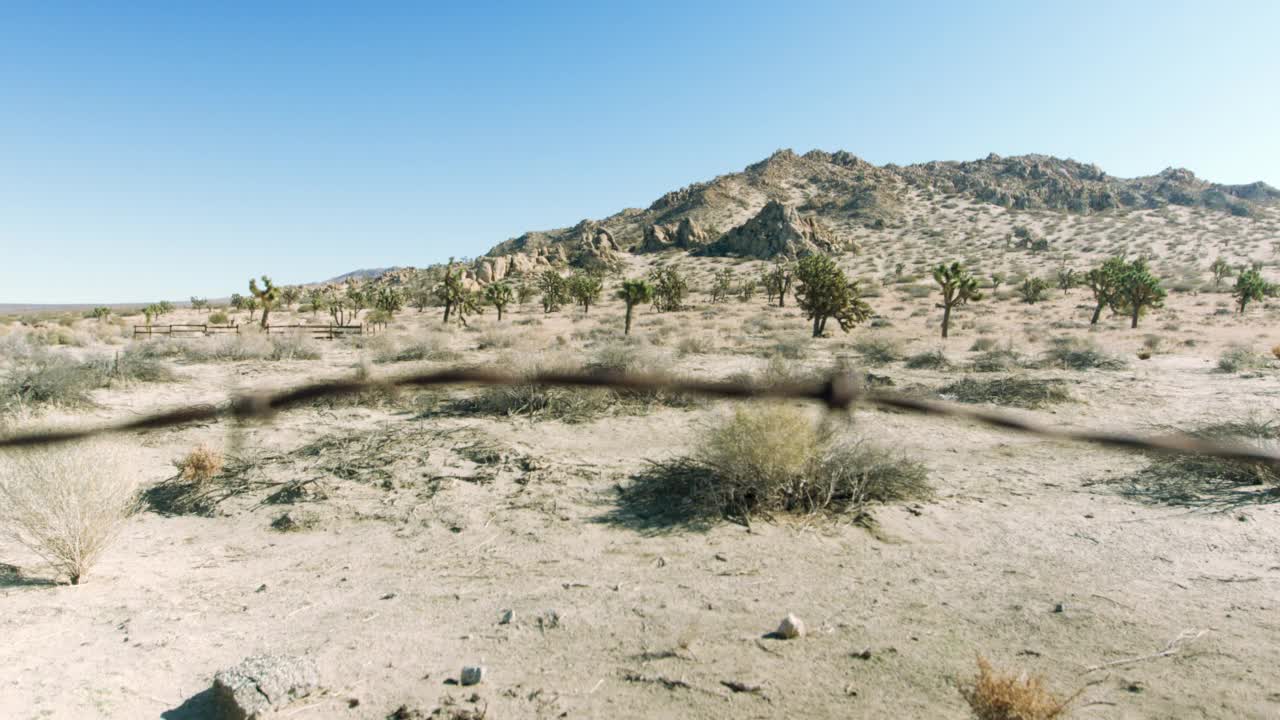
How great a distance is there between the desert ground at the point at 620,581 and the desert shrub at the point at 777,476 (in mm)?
253

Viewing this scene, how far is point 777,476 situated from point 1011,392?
1093 centimetres

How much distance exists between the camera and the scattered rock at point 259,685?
14.9 feet

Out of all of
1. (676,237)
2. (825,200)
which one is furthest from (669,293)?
(825,200)

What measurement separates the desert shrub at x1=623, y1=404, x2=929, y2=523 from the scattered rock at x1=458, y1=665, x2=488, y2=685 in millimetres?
3887

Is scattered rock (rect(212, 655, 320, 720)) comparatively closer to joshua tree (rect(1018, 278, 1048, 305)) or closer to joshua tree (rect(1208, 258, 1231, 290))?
joshua tree (rect(1018, 278, 1048, 305))

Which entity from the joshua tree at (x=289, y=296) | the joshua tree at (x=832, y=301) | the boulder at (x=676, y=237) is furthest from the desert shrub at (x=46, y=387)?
the boulder at (x=676, y=237)

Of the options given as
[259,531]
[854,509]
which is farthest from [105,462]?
[854,509]

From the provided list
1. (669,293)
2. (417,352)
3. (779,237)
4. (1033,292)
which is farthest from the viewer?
(779,237)

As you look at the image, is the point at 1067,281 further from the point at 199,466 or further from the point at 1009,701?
the point at 199,466

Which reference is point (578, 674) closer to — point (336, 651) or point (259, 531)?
point (336, 651)

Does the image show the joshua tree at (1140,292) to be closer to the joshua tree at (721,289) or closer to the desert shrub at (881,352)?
the desert shrub at (881,352)

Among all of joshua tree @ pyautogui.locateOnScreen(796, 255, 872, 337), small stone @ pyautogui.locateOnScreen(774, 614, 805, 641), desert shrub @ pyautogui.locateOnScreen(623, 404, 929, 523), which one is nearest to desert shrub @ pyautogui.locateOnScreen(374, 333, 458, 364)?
desert shrub @ pyautogui.locateOnScreen(623, 404, 929, 523)

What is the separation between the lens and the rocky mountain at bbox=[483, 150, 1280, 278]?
3472 inches

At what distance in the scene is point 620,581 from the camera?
6.84 meters
